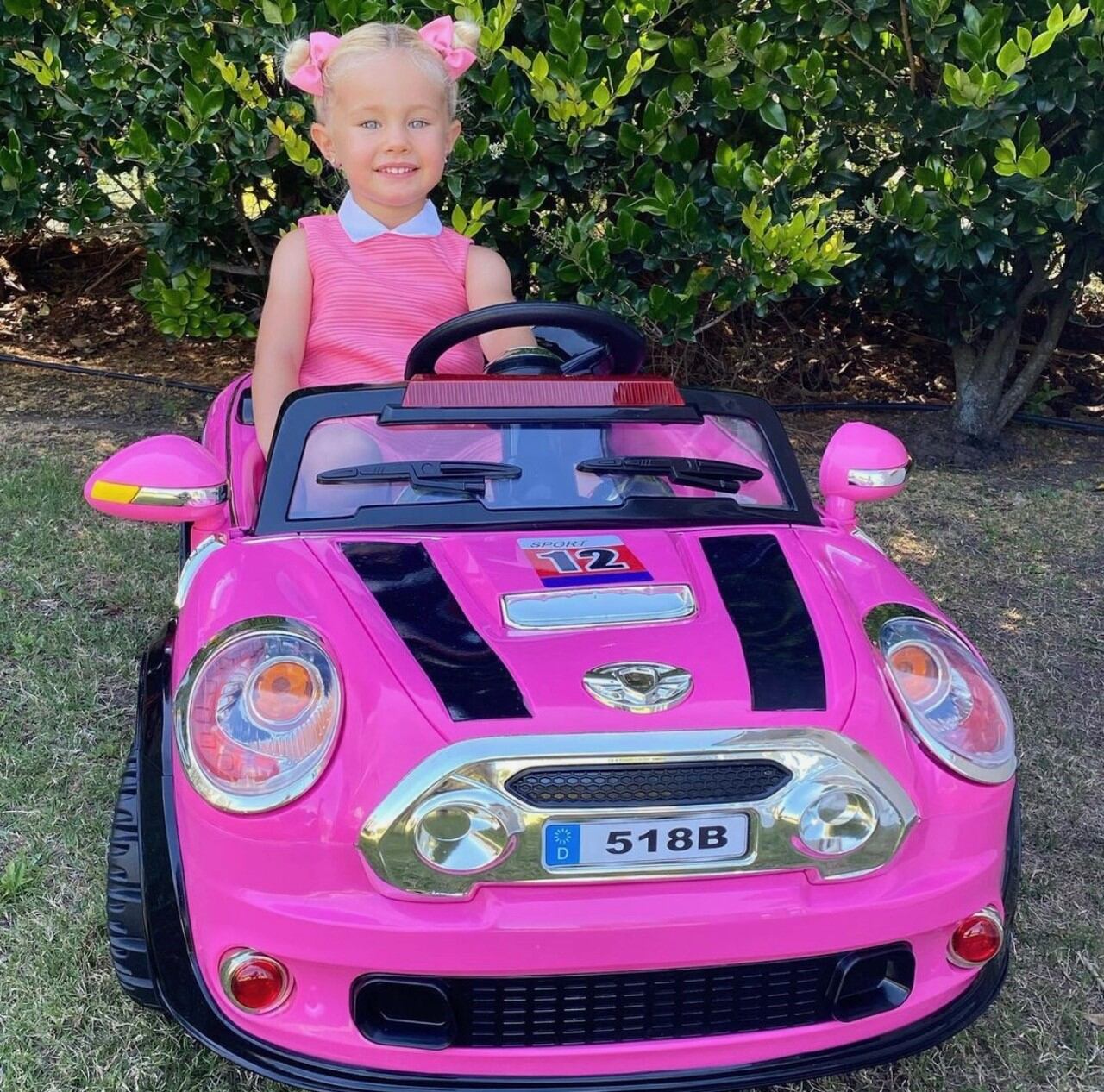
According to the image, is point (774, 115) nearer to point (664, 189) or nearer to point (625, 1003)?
point (664, 189)

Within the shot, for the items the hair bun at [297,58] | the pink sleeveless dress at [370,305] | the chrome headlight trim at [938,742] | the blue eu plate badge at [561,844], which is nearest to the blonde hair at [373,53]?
the hair bun at [297,58]

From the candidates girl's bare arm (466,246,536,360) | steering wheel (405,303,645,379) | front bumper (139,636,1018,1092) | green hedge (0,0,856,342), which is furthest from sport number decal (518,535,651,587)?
green hedge (0,0,856,342)

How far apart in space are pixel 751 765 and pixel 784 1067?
0.44 m

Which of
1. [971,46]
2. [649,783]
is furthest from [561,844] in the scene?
[971,46]

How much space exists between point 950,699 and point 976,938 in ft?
1.16

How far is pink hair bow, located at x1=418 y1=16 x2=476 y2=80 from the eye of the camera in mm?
2893

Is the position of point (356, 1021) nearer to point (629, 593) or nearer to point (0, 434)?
point (629, 593)

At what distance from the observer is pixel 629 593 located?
1803 millimetres

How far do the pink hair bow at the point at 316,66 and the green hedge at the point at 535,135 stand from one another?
930 mm

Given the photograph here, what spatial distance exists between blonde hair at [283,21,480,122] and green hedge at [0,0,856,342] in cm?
88

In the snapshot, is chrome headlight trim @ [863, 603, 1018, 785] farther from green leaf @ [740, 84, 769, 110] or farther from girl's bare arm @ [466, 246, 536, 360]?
green leaf @ [740, 84, 769, 110]

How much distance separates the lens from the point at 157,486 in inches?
79.4

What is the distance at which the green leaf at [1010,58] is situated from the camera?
3.47 metres

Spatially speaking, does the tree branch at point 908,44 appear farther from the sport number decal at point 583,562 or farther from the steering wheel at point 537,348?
the sport number decal at point 583,562
